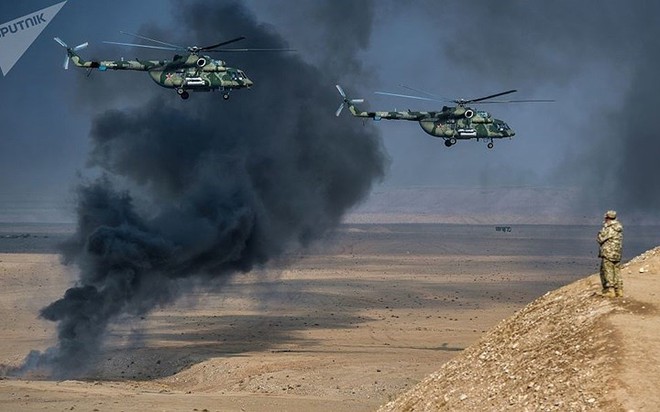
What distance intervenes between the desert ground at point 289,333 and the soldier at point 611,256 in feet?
13.4

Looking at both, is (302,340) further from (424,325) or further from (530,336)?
(530,336)

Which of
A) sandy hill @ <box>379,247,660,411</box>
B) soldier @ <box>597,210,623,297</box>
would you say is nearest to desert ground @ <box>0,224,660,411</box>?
sandy hill @ <box>379,247,660,411</box>

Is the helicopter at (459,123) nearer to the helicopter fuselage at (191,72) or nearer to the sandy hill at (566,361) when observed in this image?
the helicopter fuselage at (191,72)

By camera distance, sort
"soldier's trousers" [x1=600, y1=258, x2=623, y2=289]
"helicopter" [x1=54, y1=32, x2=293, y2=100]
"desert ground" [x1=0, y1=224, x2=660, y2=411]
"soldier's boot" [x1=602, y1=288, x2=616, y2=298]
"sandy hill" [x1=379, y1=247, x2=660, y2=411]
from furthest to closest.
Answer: "helicopter" [x1=54, y1=32, x2=293, y2=100] < "desert ground" [x1=0, y1=224, x2=660, y2=411] < "soldier's boot" [x1=602, y1=288, x2=616, y2=298] < "soldier's trousers" [x1=600, y1=258, x2=623, y2=289] < "sandy hill" [x1=379, y1=247, x2=660, y2=411]

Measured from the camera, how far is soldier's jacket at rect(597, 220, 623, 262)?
2381 centimetres

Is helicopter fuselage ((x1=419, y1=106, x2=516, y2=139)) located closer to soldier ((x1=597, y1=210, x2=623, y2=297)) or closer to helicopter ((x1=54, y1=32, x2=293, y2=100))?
helicopter ((x1=54, y1=32, x2=293, y2=100))

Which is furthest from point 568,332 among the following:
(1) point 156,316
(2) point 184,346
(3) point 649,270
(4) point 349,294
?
(4) point 349,294

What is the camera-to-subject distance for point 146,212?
55.0 m

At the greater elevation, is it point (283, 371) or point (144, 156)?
point (144, 156)

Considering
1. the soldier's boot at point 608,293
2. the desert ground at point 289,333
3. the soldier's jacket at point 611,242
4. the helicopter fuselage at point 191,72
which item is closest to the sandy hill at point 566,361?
the soldier's boot at point 608,293

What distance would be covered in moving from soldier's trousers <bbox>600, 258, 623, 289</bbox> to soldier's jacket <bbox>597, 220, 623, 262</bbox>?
0.11 meters

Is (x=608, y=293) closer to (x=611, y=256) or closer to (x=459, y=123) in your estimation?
(x=611, y=256)

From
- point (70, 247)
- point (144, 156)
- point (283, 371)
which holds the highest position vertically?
point (144, 156)

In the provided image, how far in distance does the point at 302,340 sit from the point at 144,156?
474 inches
